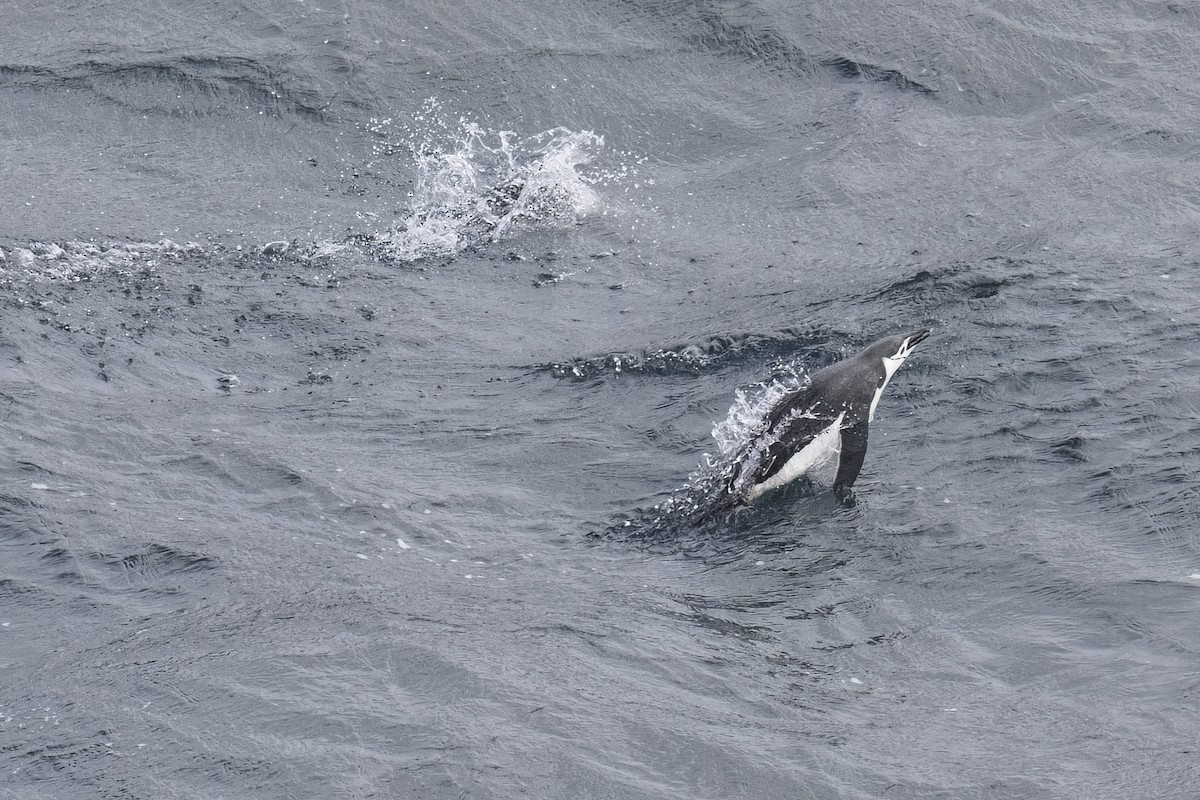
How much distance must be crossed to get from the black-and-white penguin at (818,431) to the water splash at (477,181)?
331cm

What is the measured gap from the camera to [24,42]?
1393 cm

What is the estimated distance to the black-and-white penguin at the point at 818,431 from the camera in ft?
29.4

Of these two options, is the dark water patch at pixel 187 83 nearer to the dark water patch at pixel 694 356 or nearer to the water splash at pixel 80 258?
the water splash at pixel 80 258

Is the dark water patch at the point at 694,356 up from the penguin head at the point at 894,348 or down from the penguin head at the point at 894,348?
down

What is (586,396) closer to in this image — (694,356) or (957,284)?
(694,356)

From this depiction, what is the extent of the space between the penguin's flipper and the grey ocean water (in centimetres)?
14

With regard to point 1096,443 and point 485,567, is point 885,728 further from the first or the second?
point 1096,443

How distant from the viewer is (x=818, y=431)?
29.9ft

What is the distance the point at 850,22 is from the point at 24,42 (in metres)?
7.77

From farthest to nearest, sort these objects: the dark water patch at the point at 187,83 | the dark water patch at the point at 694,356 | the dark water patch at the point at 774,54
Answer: the dark water patch at the point at 774,54
the dark water patch at the point at 187,83
the dark water patch at the point at 694,356

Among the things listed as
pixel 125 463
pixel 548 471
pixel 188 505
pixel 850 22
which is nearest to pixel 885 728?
A: pixel 548 471

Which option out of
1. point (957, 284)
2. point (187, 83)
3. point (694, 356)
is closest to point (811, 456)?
point (694, 356)

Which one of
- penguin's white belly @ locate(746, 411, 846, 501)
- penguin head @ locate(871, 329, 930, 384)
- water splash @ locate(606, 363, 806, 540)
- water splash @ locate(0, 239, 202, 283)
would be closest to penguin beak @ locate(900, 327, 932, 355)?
penguin head @ locate(871, 329, 930, 384)

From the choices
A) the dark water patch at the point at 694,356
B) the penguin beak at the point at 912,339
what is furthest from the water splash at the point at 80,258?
the penguin beak at the point at 912,339
